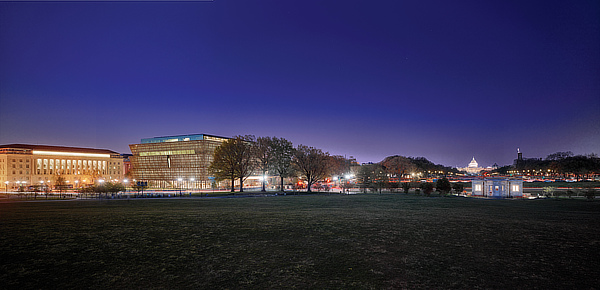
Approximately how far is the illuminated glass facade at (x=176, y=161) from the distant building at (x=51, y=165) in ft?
59.8

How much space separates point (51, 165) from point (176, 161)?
80.7m

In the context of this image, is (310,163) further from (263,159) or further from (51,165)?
(51,165)

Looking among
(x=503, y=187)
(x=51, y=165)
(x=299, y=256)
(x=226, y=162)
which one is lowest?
(x=503, y=187)

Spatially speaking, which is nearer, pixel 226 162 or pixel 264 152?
pixel 226 162

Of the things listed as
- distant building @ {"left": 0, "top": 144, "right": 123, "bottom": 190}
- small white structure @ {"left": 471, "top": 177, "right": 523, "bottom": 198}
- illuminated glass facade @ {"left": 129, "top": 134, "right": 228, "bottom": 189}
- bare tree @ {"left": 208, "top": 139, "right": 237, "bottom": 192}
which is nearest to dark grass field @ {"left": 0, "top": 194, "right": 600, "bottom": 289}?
small white structure @ {"left": 471, "top": 177, "right": 523, "bottom": 198}

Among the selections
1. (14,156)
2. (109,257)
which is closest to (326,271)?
(109,257)

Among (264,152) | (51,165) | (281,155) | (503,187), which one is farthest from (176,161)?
(503,187)

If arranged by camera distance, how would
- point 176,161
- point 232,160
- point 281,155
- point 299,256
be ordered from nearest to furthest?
point 299,256
point 232,160
point 281,155
point 176,161

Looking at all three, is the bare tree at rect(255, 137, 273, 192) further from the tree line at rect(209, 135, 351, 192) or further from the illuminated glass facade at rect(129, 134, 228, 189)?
the illuminated glass facade at rect(129, 134, 228, 189)

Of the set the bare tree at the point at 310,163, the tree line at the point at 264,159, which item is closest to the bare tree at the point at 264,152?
the tree line at the point at 264,159

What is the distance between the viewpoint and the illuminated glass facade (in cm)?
10662

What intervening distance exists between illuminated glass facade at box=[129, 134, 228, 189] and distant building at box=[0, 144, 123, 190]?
18233 millimetres

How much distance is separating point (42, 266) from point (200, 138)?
361 ft

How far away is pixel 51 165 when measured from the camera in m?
145
